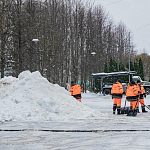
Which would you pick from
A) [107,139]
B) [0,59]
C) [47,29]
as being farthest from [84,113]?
[47,29]

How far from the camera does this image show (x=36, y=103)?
68.8 ft

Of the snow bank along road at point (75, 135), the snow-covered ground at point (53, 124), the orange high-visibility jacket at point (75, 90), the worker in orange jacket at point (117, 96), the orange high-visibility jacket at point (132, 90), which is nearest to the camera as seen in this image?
the snow bank along road at point (75, 135)

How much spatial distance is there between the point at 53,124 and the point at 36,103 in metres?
2.83

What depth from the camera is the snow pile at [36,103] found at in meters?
20.1


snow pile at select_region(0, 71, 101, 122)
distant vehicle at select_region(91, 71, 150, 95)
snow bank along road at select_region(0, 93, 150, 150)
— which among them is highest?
distant vehicle at select_region(91, 71, 150, 95)

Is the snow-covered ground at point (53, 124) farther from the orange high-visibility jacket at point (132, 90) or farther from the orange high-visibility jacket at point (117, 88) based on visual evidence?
the orange high-visibility jacket at point (117, 88)

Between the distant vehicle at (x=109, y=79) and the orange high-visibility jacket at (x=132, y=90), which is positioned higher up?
the distant vehicle at (x=109, y=79)

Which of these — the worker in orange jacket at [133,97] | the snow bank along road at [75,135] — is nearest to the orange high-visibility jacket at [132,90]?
the worker in orange jacket at [133,97]

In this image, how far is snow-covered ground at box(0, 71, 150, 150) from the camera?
1279 centimetres

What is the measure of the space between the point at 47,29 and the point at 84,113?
3632 cm

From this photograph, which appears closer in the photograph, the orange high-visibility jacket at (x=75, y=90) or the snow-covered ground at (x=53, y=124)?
the snow-covered ground at (x=53, y=124)

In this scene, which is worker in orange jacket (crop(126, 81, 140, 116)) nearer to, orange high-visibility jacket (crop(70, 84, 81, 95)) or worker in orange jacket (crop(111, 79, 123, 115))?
worker in orange jacket (crop(111, 79, 123, 115))

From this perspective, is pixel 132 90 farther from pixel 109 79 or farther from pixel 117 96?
pixel 109 79

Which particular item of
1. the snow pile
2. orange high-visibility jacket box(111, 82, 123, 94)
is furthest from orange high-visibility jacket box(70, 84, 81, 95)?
the snow pile
